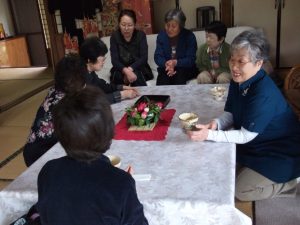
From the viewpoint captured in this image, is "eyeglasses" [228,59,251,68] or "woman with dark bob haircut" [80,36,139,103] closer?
"eyeglasses" [228,59,251,68]

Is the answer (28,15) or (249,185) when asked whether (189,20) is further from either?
(28,15)

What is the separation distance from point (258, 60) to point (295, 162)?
573 millimetres

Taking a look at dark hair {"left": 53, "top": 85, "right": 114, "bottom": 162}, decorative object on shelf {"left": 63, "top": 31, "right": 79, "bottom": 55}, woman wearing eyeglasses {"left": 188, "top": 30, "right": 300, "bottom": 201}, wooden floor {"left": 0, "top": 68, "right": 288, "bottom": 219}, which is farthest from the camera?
decorative object on shelf {"left": 63, "top": 31, "right": 79, "bottom": 55}

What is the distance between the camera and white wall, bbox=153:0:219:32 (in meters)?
4.35

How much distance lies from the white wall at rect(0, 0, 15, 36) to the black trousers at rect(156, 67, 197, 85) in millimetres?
4962

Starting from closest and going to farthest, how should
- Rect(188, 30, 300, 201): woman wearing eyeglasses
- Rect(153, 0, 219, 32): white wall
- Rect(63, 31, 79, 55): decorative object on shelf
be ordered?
1. Rect(188, 30, 300, 201): woman wearing eyeglasses
2. Rect(153, 0, 219, 32): white wall
3. Rect(63, 31, 79, 55): decorative object on shelf

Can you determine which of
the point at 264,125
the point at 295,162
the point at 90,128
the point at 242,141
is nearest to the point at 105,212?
the point at 90,128

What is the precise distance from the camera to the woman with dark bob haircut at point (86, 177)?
91 centimetres

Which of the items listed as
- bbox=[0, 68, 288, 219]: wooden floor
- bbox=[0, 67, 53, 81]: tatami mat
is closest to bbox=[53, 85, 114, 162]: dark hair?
bbox=[0, 68, 288, 219]: wooden floor

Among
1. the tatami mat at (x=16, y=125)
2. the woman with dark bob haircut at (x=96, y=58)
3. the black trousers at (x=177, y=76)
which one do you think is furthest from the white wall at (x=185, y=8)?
the woman with dark bob haircut at (x=96, y=58)

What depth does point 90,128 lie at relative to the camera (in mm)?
917

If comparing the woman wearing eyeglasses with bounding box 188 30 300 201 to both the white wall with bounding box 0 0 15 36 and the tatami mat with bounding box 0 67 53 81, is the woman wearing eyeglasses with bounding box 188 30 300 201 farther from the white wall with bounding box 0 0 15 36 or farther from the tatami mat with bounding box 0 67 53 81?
the white wall with bounding box 0 0 15 36

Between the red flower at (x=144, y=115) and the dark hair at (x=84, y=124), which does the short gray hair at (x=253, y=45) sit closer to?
the red flower at (x=144, y=115)

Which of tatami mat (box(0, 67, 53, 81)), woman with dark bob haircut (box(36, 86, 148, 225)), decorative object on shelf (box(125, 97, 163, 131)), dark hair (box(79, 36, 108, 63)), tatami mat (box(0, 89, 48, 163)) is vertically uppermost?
dark hair (box(79, 36, 108, 63))
